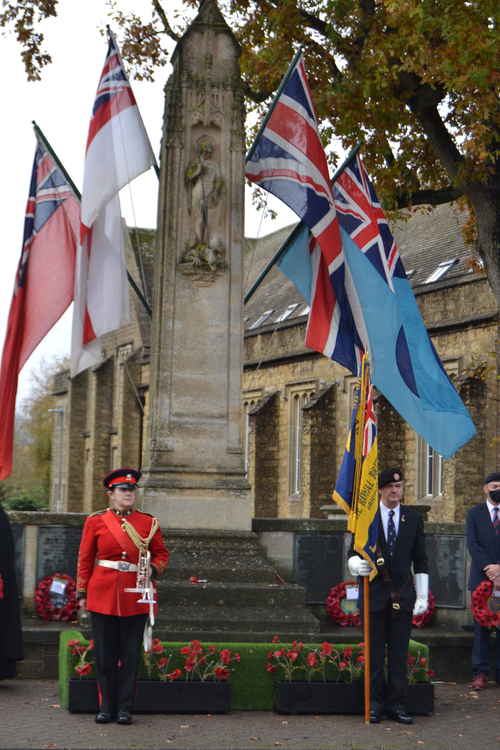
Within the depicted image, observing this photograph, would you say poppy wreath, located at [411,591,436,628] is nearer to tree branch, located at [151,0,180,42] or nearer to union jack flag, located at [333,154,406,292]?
union jack flag, located at [333,154,406,292]

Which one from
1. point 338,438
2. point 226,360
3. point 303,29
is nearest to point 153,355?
point 226,360

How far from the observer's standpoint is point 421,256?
36.0m

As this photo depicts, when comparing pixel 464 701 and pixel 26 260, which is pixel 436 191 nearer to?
pixel 26 260

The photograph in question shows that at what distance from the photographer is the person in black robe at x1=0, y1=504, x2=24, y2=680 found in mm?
10633

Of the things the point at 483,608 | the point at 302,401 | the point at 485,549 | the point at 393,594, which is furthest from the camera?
the point at 302,401

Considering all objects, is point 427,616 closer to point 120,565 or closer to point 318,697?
point 318,697

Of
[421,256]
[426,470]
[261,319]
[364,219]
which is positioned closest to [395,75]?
[364,219]

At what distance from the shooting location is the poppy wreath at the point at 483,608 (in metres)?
11.5

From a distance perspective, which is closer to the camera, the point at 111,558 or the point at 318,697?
the point at 111,558

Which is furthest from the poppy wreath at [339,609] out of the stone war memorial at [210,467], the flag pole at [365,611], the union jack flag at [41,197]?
the union jack flag at [41,197]

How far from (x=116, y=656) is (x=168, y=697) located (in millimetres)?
699

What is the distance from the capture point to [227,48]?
41.3 ft

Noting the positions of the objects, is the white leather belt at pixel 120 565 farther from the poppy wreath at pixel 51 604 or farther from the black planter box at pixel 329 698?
the poppy wreath at pixel 51 604

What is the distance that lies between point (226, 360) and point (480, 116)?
15.3 ft
